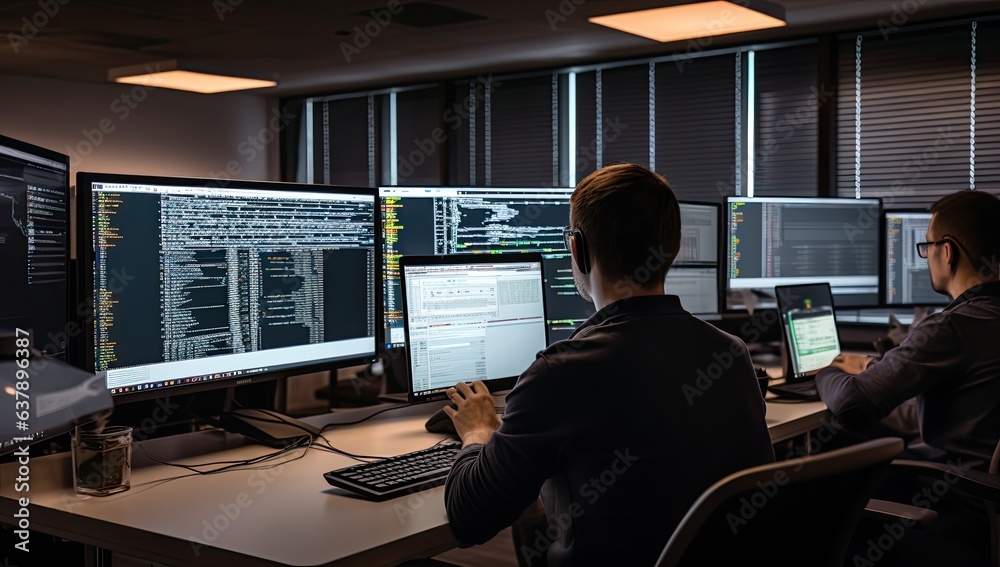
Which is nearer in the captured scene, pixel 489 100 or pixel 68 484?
pixel 68 484

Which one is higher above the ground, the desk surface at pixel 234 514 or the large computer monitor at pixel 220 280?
the large computer monitor at pixel 220 280

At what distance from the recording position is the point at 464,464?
1.40 metres

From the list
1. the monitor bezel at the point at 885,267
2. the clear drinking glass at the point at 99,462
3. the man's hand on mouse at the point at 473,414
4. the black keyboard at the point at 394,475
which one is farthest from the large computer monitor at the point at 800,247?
the clear drinking glass at the point at 99,462

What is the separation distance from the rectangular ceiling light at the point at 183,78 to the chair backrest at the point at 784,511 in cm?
528

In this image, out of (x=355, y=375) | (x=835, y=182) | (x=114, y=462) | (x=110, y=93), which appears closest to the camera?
(x=114, y=462)

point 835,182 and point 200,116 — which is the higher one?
point 200,116

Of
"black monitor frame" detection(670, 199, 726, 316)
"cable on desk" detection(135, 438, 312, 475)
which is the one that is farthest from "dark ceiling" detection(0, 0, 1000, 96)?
→ "cable on desk" detection(135, 438, 312, 475)

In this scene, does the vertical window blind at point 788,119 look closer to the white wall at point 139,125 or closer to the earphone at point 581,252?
the earphone at point 581,252

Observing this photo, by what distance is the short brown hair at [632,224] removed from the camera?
136cm

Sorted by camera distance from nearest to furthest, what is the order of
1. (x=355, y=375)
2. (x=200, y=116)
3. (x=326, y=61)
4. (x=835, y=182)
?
(x=355, y=375)
(x=835, y=182)
(x=326, y=61)
(x=200, y=116)

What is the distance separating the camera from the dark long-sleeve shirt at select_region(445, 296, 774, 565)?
124 centimetres

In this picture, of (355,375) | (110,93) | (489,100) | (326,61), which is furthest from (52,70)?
(355,375)

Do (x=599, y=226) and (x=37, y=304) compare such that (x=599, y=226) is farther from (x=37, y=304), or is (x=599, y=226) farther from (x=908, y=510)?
(x=908, y=510)

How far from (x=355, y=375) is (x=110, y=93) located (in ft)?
20.3
